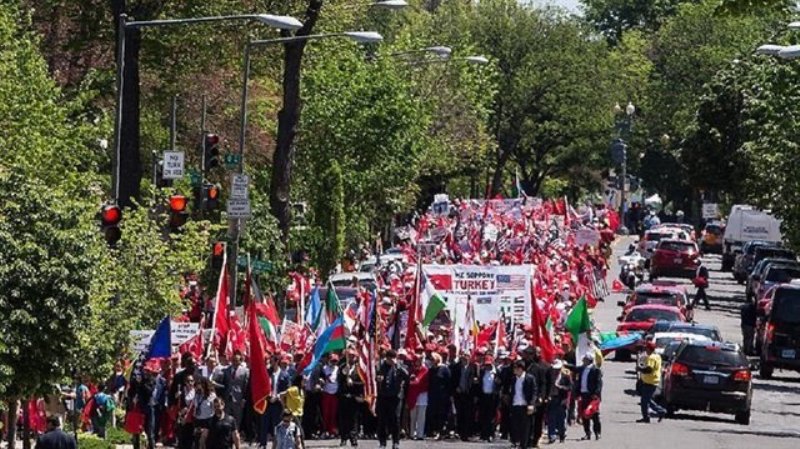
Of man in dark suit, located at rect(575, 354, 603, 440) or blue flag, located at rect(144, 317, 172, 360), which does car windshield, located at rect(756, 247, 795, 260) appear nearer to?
man in dark suit, located at rect(575, 354, 603, 440)

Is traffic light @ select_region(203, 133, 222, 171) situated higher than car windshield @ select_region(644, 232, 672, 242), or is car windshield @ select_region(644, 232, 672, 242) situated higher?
traffic light @ select_region(203, 133, 222, 171)

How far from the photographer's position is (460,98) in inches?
3511

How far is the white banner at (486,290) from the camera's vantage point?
130 feet

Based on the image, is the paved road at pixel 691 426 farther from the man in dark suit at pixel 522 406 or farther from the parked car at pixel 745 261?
the parked car at pixel 745 261

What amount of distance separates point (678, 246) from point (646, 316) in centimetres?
2429

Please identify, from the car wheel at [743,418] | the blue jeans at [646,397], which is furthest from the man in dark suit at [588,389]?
the car wheel at [743,418]

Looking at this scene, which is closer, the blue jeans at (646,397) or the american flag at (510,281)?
the blue jeans at (646,397)

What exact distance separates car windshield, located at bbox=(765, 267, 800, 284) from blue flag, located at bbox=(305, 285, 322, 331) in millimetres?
25161

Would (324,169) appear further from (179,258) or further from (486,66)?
(486,66)

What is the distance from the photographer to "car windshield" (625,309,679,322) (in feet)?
169

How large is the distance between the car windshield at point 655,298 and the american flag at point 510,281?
14.3 metres

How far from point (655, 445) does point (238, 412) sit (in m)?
6.08

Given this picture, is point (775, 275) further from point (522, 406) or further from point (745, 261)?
point (522, 406)

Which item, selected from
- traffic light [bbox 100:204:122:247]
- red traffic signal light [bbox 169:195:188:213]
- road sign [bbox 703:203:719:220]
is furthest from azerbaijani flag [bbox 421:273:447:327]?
road sign [bbox 703:203:719:220]
